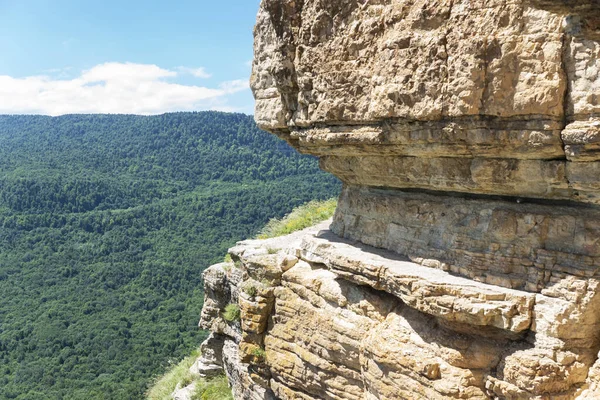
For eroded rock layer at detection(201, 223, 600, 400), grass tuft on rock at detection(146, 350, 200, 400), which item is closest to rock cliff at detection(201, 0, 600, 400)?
eroded rock layer at detection(201, 223, 600, 400)

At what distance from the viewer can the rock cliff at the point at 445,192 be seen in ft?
18.2

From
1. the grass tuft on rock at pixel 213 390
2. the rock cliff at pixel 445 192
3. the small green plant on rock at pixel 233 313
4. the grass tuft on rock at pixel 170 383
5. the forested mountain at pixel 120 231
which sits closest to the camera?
the rock cliff at pixel 445 192

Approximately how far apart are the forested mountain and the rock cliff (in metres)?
29.0

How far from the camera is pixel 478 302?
6297 millimetres

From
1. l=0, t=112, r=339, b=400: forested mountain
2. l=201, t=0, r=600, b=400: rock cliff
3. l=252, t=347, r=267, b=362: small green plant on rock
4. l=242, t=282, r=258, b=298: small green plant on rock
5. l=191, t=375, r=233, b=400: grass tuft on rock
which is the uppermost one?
l=201, t=0, r=600, b=400: rock cliff

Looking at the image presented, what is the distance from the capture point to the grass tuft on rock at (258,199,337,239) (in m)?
14.5

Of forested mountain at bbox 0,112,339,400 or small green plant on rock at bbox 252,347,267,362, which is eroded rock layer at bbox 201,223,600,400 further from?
forested mountain at bbox 0,112,339,400

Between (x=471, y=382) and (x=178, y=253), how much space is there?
5822 centimetres

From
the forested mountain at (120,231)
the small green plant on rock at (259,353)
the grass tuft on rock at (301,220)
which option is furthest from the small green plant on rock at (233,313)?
the forested mountain at (120,231)

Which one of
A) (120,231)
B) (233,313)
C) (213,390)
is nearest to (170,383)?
(213,390)

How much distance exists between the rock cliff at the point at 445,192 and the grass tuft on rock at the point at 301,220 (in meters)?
4.85

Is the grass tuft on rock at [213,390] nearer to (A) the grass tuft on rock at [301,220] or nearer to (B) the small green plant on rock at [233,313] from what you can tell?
(B) the small green plant on rock at [233,313]

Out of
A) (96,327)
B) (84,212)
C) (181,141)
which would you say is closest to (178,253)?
(96,327)

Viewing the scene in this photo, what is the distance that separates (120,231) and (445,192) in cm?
7085
